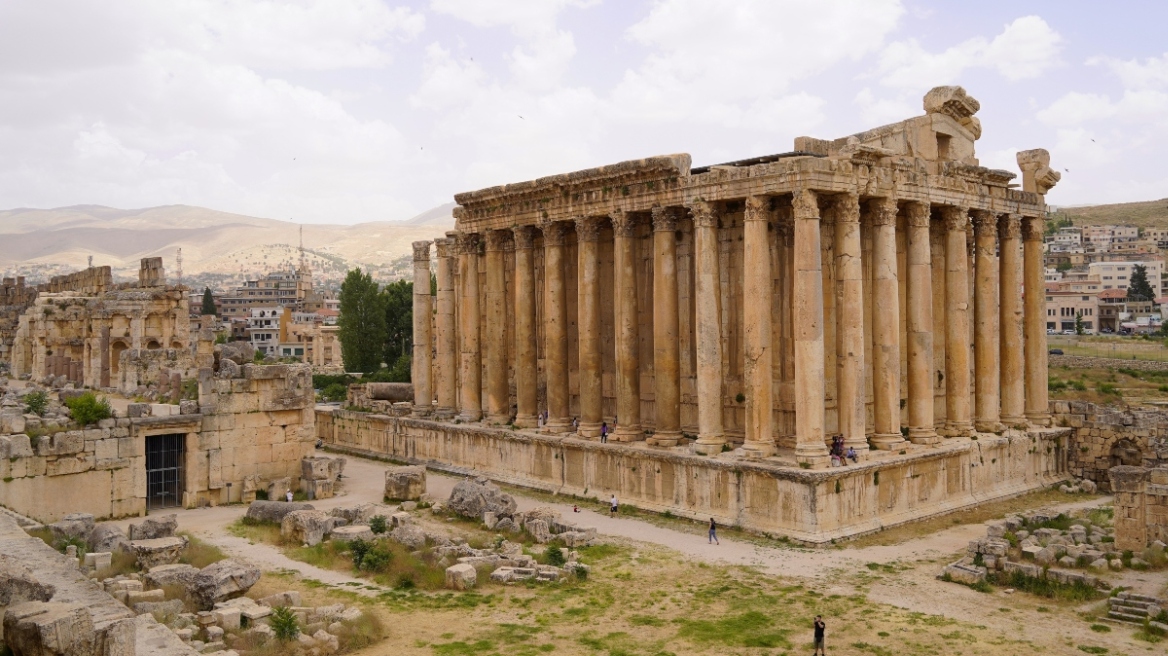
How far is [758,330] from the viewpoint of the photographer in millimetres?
24219

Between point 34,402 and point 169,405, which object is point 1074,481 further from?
point 34,402

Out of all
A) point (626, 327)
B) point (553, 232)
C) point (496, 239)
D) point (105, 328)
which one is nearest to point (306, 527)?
point (626, 327)

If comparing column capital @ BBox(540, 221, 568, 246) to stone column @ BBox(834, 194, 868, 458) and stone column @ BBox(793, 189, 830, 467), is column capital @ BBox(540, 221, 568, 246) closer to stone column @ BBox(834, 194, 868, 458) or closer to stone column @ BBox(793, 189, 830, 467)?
stone column @ BBox(793, 189, 830, 467)

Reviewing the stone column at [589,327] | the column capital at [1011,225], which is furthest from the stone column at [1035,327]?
the stone column at [589,327]

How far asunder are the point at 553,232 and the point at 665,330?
6007 millimetres

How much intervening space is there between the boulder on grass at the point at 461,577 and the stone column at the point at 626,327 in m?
9.76

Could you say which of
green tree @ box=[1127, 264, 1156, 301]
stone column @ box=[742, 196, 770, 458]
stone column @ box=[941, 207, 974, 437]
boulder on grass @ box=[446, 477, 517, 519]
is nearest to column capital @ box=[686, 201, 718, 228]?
stone column @ box=[742, 196, 770, 458]

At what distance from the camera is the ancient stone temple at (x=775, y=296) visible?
24234 mm

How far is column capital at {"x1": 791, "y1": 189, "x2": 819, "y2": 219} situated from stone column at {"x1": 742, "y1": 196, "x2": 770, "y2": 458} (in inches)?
40.6

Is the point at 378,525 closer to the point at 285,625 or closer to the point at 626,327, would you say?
the point at 285,625

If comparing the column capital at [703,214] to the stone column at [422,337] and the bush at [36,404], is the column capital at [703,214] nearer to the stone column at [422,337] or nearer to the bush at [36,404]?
the stone column at [422,337]

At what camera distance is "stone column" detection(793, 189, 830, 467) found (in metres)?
23.2

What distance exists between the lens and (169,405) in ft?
97.4

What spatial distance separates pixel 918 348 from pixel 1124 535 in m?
7.56
